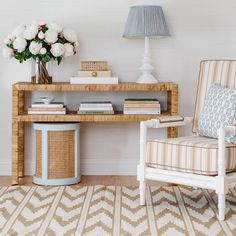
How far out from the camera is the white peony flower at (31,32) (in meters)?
4.06

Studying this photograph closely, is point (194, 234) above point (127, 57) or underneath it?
underneath

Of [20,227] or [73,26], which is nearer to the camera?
[20,227]

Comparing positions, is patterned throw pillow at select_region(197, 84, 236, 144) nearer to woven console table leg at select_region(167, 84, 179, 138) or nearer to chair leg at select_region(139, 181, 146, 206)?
woven console table leg at select_region(167, 84, 179, 138)

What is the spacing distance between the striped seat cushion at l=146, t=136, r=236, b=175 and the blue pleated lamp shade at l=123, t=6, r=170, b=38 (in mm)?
1003

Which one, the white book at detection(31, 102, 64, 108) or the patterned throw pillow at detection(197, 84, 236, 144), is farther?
the white book at detection(31, 102, 64, 108)

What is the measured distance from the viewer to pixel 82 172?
4.54m

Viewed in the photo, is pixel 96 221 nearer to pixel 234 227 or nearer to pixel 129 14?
pixel 234 227

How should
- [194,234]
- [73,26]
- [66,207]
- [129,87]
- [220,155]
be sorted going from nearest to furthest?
[194,234] → [220,155] → [66,207] → [129,87] → [73,26]

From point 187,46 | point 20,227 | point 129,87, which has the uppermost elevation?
point 187,46

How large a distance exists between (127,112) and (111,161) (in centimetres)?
58

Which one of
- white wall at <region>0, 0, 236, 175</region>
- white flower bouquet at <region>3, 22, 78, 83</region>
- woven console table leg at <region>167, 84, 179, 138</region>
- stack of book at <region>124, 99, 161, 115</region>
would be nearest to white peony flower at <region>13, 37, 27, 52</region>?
white flower bouquet at <region>3, 22, 78, 83</region>

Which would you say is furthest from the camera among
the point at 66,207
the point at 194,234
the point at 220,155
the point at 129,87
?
the point at 129,87

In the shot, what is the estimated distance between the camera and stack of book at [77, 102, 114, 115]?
4145 millimetres

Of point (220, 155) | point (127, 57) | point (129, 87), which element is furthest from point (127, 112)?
point (220, 155)
